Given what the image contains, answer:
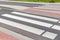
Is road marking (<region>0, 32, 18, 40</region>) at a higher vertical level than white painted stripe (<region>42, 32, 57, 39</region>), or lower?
lower

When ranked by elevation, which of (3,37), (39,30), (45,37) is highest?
(39,30)

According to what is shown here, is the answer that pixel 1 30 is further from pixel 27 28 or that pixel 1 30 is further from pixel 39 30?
pixel 39 30

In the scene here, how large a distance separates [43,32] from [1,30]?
2558 mm


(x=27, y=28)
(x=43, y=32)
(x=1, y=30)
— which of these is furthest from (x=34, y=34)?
(x=1, y=30)

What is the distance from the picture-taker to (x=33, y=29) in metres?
9.23

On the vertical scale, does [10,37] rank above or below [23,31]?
below

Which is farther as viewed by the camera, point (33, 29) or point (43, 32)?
point (33, 29)

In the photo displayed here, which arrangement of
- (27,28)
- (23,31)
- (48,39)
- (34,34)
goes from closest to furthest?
(48,39) → (34,34) → (23,31) → (27,28)

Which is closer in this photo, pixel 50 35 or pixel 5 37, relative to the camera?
pixel 5 37

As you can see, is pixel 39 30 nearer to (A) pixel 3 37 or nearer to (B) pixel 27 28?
(B) pixel 27 28

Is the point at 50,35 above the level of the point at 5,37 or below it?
above

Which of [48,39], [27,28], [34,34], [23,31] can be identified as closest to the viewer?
[48,39]

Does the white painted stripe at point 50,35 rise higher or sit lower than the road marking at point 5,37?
higher

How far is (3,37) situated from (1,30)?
1.27 metres
